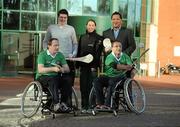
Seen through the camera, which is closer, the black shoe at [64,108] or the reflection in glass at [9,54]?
the black shoe at [64,108]

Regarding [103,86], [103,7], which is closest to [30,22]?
[103,7]

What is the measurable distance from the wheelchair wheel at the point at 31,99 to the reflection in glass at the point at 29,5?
25.2 m

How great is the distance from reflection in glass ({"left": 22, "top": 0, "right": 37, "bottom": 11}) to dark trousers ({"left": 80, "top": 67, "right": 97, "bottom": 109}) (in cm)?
2437

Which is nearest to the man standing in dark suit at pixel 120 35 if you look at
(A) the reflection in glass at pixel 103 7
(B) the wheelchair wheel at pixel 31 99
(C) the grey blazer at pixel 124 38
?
(C) the grey blazer at pixel 124 38

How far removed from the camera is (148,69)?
4594cm

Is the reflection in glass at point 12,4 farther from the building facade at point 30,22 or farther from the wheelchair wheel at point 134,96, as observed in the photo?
→ the wheelchair wheel at point 134,96

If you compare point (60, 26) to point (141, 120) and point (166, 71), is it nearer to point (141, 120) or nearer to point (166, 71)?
point (141, 120)

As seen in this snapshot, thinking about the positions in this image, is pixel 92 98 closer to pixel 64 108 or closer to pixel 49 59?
pixel 64 108

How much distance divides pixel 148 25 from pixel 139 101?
110 feet

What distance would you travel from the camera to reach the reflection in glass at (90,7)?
37.8 m

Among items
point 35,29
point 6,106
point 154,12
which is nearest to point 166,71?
point 154,12

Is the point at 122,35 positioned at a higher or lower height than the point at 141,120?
higher

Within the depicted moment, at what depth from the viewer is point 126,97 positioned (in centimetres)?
1154

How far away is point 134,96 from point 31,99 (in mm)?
2188
